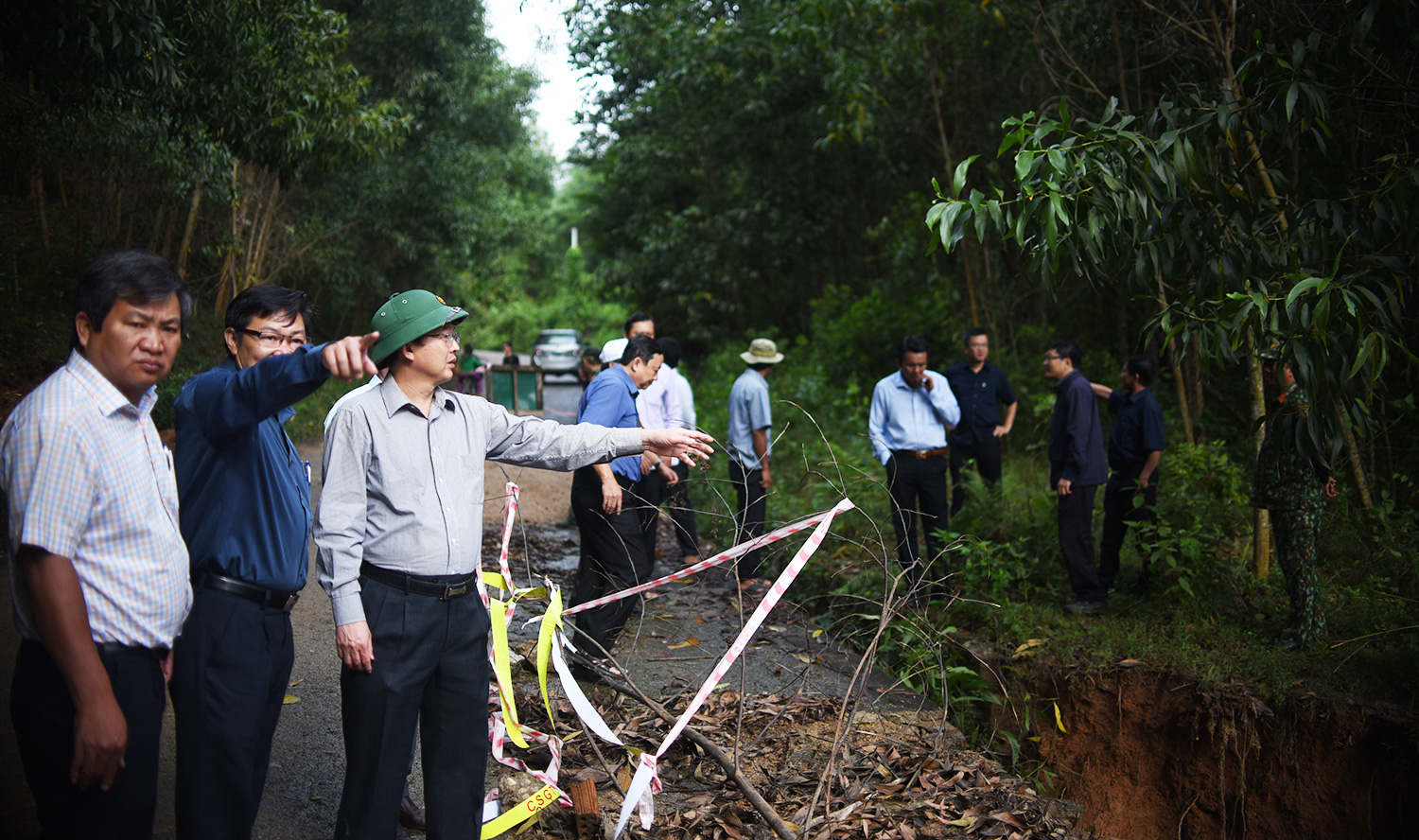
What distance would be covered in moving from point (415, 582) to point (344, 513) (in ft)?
0.95

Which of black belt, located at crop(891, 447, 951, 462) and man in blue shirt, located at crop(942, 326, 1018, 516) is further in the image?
man in blue shirt, located at crop(942, 326, 1018, 516)

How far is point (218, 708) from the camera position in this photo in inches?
91.6

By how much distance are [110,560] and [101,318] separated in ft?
1.77

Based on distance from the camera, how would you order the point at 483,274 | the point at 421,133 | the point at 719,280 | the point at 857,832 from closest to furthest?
the point at 857,832 → the point at 719,280 → the point at 421,133 → the point at 483,274

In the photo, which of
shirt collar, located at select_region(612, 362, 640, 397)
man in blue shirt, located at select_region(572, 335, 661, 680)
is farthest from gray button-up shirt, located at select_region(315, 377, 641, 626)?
shirt collar, located at select_region(612, 362, 640, 397)

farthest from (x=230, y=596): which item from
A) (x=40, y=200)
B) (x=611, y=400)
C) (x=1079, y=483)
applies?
(x=40, y=200)

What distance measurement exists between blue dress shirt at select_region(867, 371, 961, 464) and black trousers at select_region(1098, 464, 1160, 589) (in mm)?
1246

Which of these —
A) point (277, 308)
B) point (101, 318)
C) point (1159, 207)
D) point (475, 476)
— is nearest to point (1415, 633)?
point (1159, 207)

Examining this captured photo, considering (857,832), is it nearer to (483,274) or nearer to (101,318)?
(101,318)

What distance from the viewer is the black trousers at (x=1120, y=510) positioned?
6293 millimetres

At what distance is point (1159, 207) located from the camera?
403 cm

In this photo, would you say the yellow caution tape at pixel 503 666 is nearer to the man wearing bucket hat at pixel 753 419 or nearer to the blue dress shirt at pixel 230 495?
the blue dress shirt at pixel 230 495

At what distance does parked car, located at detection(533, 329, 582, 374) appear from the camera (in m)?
23.9

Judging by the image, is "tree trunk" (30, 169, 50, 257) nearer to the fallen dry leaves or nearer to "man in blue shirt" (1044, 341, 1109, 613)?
the fallen dry leaves
